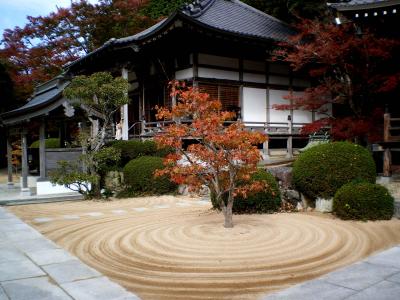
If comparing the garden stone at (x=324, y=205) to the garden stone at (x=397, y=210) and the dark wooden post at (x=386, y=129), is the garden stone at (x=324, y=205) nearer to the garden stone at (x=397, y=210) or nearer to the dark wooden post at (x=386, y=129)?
the garden stone at (x=397, y=210)

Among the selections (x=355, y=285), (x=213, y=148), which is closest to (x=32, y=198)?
(x=213, y=148)

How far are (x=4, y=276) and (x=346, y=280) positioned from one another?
4300mm

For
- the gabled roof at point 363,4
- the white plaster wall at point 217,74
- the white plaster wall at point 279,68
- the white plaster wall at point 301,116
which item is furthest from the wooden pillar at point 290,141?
the gabled roof at point 363,4

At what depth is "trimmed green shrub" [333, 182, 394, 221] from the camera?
824cm

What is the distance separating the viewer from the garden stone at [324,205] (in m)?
9.41

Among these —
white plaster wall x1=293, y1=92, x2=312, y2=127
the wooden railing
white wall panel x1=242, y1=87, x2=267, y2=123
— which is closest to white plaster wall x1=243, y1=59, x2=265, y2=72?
white wall panel x1=242, y1=87, x2=267, y2=123

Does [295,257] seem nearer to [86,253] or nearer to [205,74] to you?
[86,253]

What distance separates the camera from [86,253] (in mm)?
6348

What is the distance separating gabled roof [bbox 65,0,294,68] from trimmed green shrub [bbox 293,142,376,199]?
6549mm

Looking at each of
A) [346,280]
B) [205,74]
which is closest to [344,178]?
[346,280]

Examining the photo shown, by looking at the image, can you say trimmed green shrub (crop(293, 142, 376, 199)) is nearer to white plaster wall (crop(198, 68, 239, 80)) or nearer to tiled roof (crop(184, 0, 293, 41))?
white plaster wall (crop(198, 68, 239, 80))

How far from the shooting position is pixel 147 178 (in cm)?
1307

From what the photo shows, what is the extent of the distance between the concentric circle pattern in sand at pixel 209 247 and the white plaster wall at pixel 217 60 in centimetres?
773

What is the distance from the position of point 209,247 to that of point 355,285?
2.47 metres
